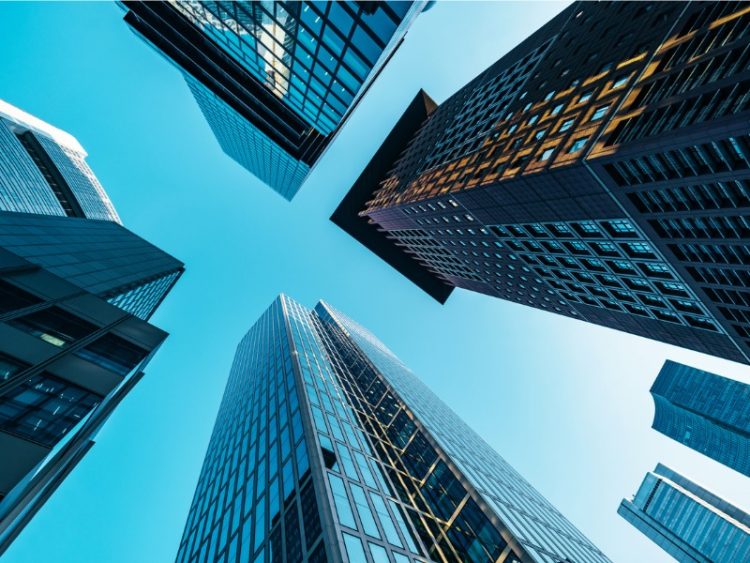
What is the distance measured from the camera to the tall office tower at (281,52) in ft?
69.5

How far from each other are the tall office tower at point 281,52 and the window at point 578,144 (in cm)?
1577

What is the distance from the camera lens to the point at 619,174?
27.2 meters

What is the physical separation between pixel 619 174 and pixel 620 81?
27.5 ft

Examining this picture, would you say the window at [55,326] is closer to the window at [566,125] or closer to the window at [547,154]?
the window at [547,154]

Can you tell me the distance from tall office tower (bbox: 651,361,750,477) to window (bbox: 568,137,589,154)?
184634mm

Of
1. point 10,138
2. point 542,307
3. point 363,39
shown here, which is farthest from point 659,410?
point 10,138

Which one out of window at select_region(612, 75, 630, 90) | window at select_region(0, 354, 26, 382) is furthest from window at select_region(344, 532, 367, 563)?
window at select_region(612, 75, 630, 90)

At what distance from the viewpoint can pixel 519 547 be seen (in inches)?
1219

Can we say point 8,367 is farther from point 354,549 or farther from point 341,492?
point 341,492

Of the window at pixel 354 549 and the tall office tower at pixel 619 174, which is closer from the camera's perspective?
the window at pixel 354 549

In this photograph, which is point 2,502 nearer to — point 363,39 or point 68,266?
point 68,266

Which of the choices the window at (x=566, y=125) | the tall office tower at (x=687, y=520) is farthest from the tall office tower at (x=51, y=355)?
the tall office tower at (x=687, y=520)

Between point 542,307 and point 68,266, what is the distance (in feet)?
199

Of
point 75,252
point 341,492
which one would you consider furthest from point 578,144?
point 75,252
